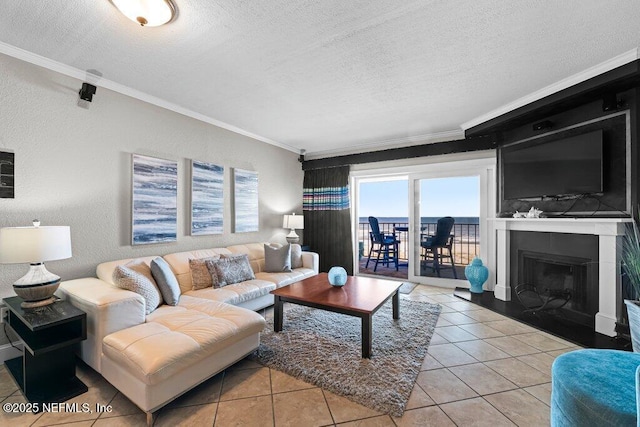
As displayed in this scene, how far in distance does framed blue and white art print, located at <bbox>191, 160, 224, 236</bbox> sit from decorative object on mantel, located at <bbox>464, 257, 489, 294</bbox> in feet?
12.0

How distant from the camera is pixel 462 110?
3.43 metres

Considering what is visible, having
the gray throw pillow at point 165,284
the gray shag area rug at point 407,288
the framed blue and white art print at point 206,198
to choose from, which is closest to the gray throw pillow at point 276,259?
the framed blue and white art print at point 206,198

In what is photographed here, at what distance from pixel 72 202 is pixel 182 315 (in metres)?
1.49

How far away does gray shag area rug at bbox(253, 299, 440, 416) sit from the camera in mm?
1863

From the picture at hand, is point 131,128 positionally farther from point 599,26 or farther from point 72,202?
point 599,26

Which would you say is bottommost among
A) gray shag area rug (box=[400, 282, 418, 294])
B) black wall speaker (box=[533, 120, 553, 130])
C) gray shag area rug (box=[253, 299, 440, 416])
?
gray shag area rug (box=[400, 282, 418, 294])

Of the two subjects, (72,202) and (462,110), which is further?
(462,110)

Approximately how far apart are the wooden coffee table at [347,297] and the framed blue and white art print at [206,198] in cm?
146

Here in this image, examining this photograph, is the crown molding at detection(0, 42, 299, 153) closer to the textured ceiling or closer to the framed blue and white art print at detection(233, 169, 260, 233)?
the textured ceiling

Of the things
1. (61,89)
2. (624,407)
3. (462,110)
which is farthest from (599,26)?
(61,89)

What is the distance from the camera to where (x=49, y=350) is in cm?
172

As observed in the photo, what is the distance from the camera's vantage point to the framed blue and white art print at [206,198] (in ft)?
11.4

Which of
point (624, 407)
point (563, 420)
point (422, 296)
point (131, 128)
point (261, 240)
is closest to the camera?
point (624, 407)

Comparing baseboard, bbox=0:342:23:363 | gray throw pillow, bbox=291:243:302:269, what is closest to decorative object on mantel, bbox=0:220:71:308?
baseboard, bbox=0:342:23:363
